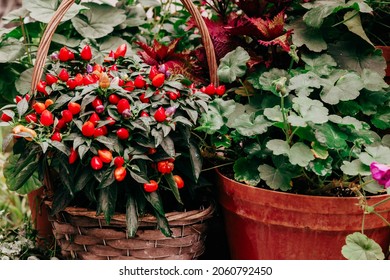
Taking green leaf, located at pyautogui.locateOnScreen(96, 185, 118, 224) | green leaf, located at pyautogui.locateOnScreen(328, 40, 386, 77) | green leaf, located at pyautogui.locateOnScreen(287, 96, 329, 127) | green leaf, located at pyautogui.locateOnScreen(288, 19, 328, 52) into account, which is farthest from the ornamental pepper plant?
green leaf, located at pyautogui.locateOnScreen(328, 40, 386, 77)

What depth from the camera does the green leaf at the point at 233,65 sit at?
1.44 meters

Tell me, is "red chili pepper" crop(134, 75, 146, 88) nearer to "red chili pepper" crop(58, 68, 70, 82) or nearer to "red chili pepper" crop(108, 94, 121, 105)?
"red chili pepper" crop(108, 94, 121, 105)

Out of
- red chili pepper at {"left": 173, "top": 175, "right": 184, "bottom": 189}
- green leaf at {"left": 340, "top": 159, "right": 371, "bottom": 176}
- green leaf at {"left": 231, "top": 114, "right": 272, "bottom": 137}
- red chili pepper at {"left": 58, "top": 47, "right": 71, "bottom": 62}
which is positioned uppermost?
red chili pepper at {"left": 58, "top": 47, "right": 71, "bottom": 62}

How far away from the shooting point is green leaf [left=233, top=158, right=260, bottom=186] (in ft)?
4.36

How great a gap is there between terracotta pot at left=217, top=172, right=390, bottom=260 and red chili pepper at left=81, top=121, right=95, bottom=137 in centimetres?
41

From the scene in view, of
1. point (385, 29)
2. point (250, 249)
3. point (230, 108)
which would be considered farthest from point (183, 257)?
point (385, 29)

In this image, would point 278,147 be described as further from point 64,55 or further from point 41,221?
point 41,221

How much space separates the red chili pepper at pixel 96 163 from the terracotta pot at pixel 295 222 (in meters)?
0.38

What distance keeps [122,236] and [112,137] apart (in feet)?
0.98

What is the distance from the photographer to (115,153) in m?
1.24

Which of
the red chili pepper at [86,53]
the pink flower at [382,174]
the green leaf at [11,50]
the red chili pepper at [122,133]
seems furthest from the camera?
the green leaf at [11,50]

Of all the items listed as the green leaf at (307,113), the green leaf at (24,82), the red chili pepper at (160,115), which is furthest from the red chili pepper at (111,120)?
the green leaf at (24,82)

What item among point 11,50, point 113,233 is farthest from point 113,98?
point 11,50

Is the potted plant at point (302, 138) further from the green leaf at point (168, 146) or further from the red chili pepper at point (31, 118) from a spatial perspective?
the red chili pepper at point (31, 118)
